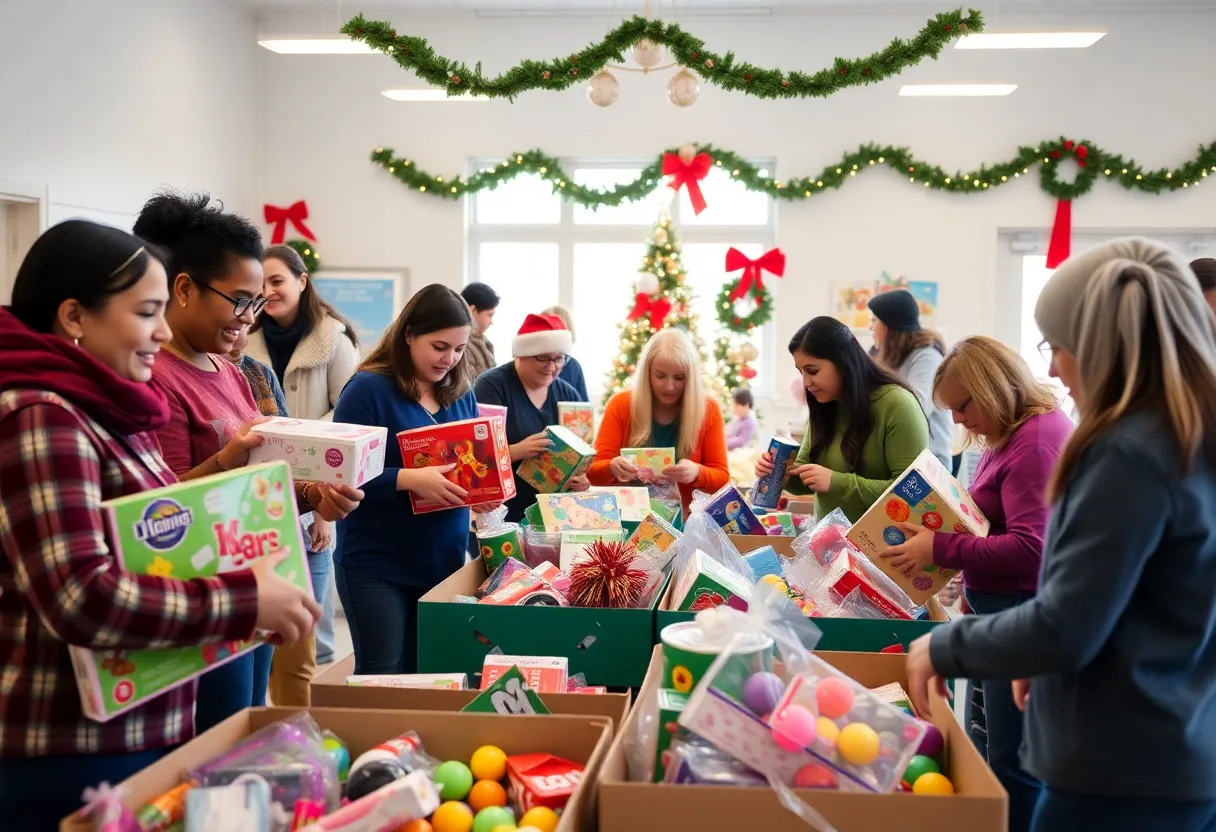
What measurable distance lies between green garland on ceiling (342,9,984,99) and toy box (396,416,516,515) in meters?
2.92

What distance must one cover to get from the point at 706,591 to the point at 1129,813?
2.71 feet

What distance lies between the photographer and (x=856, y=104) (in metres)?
7.80

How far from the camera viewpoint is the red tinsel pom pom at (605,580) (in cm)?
202

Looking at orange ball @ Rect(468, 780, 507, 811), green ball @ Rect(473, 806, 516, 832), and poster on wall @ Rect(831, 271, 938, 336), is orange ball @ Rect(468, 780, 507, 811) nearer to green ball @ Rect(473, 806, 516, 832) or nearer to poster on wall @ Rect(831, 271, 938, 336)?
green ball @ Rect(473, 806, 516, 832)

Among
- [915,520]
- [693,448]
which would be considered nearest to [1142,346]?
[915,520]

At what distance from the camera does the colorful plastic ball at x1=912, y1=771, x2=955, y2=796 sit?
1407 mm

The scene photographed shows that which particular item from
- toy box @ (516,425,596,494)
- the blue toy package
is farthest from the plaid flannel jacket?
the blue toy package

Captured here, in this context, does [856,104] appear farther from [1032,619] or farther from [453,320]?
[1032,619]

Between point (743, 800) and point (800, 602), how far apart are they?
0.89 m

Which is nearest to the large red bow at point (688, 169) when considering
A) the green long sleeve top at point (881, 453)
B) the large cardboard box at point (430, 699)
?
the green long sleeve top at point (881, 453)

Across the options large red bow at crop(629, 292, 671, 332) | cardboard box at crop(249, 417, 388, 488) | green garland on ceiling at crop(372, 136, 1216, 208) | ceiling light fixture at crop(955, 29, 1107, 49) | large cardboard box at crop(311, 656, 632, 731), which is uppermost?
ceiling light fixture at crop(955, 29, 1107, 49)

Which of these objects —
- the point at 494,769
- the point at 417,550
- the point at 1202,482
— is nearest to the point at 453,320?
the point at 417,550

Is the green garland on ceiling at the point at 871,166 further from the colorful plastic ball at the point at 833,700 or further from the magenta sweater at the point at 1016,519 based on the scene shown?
the colorful plastic ball at the point at 833,700

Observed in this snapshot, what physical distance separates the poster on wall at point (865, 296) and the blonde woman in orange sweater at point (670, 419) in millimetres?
4557
